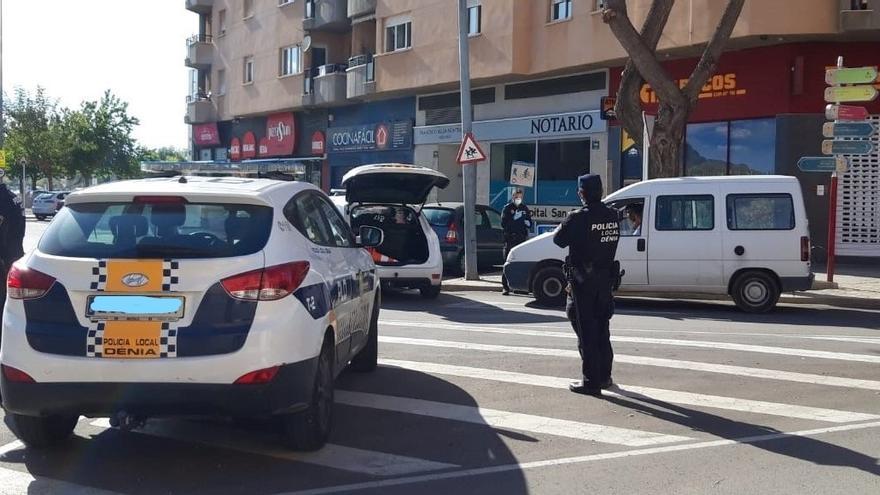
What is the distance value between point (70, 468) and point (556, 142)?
22.1 m

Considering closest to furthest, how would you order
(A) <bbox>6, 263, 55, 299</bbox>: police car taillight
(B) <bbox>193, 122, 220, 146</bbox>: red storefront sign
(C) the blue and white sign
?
(A) <bbox>6, 263, 55, 299</bbox>: police car taillight, (C) the blue and white sign, (B) <bbox>193, 122, 220, 146</bbox>: red storefront sign

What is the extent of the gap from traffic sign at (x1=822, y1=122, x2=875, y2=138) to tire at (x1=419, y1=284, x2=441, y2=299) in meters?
6.99

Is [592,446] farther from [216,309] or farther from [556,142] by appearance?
[556,142]

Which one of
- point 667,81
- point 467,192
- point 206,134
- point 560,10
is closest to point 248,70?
point 206,134

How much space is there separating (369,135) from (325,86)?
256 centimetres

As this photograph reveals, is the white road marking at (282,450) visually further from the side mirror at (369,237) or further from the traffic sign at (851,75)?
the traffic sign at (851,75)

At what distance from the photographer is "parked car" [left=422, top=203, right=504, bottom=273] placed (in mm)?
19719

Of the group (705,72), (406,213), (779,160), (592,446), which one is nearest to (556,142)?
(779,160)

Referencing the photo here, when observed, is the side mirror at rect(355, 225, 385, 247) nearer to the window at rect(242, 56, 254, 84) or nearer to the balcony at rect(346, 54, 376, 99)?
the balcony at rect(346, 54, 376, 99)

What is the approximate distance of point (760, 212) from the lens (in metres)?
14.1

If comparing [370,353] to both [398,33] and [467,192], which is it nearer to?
[467,192]

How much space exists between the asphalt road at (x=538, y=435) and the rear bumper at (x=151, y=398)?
1.34ft

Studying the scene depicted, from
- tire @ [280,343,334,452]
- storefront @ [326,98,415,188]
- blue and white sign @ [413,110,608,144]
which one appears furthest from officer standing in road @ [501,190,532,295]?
storefront @ [326,98,415,188]

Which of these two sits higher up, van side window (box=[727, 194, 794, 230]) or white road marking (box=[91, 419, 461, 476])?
van side window (box=[727, 194, 794, 230])
